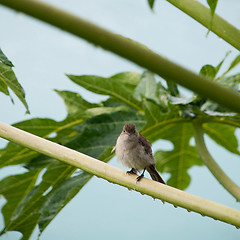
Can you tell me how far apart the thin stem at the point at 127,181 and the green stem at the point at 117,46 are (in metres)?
0.46

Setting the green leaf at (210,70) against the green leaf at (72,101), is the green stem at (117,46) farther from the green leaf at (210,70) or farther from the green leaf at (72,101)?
the green leaf at (72,101)

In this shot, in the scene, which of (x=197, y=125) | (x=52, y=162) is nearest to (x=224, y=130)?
(x=197, y=125)

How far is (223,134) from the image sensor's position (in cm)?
267

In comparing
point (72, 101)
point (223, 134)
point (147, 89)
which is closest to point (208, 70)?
point (147, 89)

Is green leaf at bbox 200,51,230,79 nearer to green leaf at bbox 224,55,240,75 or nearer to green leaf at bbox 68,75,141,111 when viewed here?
Result: green leaf at bbox 224,55,240,75

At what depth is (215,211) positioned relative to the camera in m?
0.94

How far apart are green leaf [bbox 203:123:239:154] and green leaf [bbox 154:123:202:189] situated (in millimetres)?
151

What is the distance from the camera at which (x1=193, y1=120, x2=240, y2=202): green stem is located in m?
1.49

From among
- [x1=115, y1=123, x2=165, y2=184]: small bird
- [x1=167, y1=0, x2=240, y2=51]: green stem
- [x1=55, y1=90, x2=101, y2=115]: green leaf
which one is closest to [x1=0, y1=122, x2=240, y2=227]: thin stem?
[x1=167, y1=0, x2=240, y2=51]: green stem

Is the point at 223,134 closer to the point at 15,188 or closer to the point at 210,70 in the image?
the point at 210,70

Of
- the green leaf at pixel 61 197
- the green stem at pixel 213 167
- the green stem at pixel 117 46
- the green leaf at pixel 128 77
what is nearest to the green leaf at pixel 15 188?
the green leaf at pixel 61 197

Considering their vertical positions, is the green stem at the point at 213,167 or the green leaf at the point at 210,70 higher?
the green leaf at the point at 210,70

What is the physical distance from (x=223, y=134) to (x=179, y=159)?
362 millimetres

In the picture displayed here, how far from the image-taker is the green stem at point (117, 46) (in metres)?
0.50
